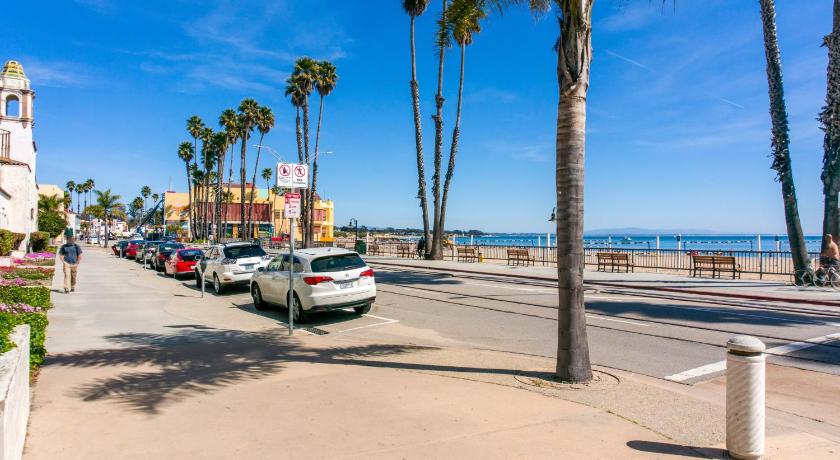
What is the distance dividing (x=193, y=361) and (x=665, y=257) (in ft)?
79.6

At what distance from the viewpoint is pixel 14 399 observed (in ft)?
13.1

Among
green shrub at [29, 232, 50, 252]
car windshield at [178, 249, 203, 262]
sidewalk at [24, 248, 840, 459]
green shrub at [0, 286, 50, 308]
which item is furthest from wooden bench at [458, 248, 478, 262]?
green shrub at [29, 232, 50, 252]

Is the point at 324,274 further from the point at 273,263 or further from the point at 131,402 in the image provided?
the point at 131,402

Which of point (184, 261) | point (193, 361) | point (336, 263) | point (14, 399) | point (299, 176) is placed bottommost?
point (193, 361)

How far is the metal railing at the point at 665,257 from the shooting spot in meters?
22.3

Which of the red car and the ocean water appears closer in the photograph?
the red car

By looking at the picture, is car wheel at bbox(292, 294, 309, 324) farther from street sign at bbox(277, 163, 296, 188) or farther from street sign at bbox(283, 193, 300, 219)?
street sign at bbox(277, 163, 296, 188)

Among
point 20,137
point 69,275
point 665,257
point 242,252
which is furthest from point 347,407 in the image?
point 20,137

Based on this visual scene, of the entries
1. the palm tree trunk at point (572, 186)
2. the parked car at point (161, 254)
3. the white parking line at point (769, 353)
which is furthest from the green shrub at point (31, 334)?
the parked car at point (161, 254)

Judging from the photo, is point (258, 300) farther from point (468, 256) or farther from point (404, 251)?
point (404, 251)

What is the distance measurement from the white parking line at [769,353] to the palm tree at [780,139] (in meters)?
9.37

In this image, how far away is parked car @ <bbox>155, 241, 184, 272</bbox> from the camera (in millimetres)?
26930

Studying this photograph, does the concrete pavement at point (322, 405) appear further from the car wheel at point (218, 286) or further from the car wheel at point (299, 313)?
the car wheel at point (218, 286)

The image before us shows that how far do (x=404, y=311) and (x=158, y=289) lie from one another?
10.3m
